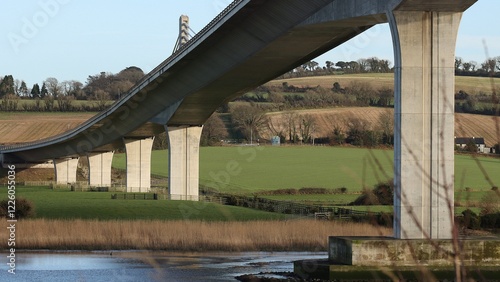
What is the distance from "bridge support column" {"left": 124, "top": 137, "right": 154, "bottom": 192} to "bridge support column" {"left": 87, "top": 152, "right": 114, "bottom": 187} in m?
12.9

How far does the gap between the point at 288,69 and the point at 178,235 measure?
13673 millimetres

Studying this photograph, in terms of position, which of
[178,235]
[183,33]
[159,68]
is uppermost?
[183,33]

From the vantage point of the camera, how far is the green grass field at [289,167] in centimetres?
9125

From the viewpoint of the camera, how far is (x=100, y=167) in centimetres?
10438

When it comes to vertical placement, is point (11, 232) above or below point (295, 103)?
below

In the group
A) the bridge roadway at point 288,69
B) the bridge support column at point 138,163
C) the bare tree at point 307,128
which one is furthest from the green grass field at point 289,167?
the bridge roadway at point 288,69

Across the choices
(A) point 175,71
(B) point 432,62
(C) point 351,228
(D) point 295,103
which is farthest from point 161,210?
(D) point 295,103

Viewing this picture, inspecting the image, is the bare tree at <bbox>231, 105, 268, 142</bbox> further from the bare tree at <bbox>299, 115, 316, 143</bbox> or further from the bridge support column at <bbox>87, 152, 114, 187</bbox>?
the bridge support column at <bbox>87, 152, 114, 187</bbox>

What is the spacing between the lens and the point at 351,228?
42688 millimetres

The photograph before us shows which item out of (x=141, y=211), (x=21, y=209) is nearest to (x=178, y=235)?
(x=21, y=209)

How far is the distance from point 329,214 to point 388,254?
25626mm

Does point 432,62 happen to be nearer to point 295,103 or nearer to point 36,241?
point 36,241

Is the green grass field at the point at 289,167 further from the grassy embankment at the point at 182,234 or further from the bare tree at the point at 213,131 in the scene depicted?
the grassy embankment at the point at 182,234

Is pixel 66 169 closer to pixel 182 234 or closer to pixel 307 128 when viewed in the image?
pixel 307 128
